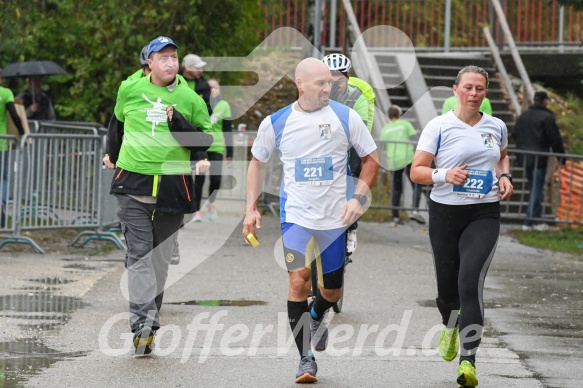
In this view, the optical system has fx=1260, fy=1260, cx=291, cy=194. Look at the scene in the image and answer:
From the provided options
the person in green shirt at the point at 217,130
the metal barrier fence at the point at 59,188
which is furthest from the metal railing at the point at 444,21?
the metal barrier fence at the point at 59,188

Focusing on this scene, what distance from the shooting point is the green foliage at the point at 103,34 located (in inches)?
805

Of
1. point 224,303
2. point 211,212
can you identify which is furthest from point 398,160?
point 224,303

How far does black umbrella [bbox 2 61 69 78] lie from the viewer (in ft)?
64.3

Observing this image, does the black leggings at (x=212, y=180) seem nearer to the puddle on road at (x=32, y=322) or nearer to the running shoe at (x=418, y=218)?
the running shoe at (x=418, y=218)

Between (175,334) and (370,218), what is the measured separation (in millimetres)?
10663

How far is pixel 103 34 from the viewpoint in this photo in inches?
830

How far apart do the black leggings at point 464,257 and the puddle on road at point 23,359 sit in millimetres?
2384

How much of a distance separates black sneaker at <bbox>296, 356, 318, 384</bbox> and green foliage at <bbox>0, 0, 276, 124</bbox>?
1340 centimetres

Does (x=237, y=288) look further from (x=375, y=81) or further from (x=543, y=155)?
(x=375, y=81)

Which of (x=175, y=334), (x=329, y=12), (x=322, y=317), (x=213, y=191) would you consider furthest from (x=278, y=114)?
(x=329, y=12)

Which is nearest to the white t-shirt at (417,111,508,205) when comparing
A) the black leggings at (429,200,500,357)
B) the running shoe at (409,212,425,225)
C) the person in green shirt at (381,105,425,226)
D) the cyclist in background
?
the black leggings at (429,200,500,357)

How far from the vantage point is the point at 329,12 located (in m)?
25.4

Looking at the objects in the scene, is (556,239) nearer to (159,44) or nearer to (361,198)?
(159,44)

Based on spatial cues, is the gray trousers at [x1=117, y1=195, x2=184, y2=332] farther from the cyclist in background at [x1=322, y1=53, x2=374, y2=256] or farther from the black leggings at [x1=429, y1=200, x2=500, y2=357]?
the black leggings at [x1=429, y1=200, x2=500, y2=357]
